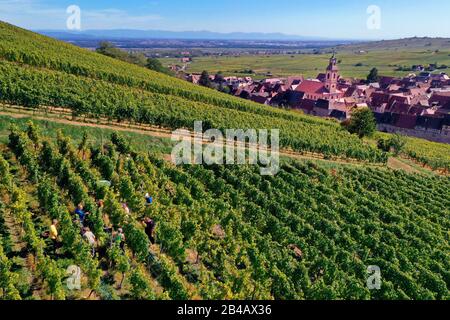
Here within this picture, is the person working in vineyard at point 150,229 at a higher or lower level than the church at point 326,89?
lower

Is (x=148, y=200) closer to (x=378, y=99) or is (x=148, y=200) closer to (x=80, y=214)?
(x=80, y=214)

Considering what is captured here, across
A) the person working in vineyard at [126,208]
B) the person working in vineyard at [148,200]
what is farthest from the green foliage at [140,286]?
the person working in vineyard at [148,200]

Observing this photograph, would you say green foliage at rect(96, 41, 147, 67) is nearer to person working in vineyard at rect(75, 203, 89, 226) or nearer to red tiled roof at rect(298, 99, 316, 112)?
red tiled roof at rect(298, 99, 316, 112)

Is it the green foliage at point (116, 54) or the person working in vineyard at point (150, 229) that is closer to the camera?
the person working in vineyard at point (150, 229)

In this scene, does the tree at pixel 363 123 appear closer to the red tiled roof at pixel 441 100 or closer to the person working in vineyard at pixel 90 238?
the person working in vineyard at pixel 90 238

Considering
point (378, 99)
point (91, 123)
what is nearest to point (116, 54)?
point (91, 123)
